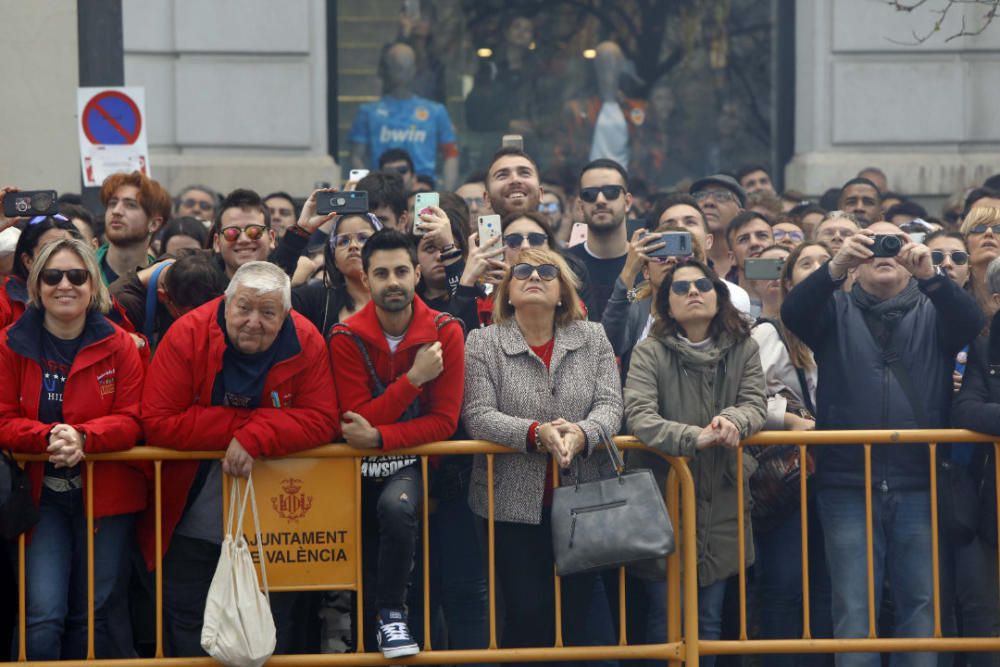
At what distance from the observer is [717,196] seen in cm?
935

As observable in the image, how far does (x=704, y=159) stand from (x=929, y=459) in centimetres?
715

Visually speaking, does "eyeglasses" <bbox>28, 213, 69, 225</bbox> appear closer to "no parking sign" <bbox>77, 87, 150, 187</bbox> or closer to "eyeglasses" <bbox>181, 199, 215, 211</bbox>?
"no parking sign" <bbox>77, 87, 150, 187</bbox>

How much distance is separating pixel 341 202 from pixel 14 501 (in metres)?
1.99

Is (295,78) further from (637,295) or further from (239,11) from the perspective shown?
(637,295)

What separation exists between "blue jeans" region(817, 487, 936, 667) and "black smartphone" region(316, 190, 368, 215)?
2.44 meters


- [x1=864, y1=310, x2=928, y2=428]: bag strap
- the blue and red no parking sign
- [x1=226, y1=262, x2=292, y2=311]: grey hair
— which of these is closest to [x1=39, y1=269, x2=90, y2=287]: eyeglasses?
[x1=226, y1=262, x2=292, y2=311]: grey hair

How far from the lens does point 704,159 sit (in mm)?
13773

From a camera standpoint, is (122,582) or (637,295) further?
(637,295)

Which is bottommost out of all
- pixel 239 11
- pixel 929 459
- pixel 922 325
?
pixel 929 459

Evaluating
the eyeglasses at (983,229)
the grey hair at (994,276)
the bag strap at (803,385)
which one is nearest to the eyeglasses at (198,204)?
the bag strap at (803,385)

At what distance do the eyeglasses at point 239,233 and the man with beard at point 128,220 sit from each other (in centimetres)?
58

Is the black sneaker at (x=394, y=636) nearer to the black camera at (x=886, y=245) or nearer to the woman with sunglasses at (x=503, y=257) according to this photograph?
the woman with sunglasses at (x=503, y=257)

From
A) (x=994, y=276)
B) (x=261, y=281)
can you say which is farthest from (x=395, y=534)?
(x=994, y=276)

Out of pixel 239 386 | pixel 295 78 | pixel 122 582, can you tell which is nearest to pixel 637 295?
pixel 239 386
